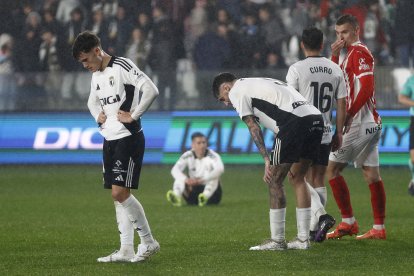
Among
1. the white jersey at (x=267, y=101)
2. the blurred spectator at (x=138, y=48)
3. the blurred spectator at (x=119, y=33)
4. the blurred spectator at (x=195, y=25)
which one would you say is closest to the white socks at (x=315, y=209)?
the white jersey at (x=267, y=101)

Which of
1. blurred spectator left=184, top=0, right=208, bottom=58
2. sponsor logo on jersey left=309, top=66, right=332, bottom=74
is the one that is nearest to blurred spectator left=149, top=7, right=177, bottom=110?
blurred spectator left=184, top=0, right=208, bottom=58

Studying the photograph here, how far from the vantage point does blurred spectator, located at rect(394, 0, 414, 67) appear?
21734 mm

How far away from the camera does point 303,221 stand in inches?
395

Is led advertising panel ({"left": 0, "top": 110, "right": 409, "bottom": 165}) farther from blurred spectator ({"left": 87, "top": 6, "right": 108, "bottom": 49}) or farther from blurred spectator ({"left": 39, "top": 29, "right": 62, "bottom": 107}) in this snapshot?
blurred spectator ({"left": 87, "top": 6, "right": 108, "bottom": 49})

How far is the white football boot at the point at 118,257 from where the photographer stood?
9.38m

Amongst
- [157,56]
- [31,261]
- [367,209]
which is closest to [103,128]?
[31,261]

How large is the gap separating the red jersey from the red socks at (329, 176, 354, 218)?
68 cm

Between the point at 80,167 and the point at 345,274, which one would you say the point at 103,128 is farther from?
the point at 80,167

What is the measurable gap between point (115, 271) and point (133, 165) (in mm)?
1028

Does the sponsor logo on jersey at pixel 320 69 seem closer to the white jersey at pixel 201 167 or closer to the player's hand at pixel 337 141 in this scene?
the player's hand at pixel 337 141

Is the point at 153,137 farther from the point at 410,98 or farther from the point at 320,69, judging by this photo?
the point at 320,69

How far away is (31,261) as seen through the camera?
9.48 metres

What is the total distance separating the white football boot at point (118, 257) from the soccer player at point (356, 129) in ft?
8.64

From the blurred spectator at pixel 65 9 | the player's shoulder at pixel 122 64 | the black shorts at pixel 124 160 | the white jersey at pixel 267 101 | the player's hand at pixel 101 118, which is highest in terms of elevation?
the blurred spectator at pixel 65 9
